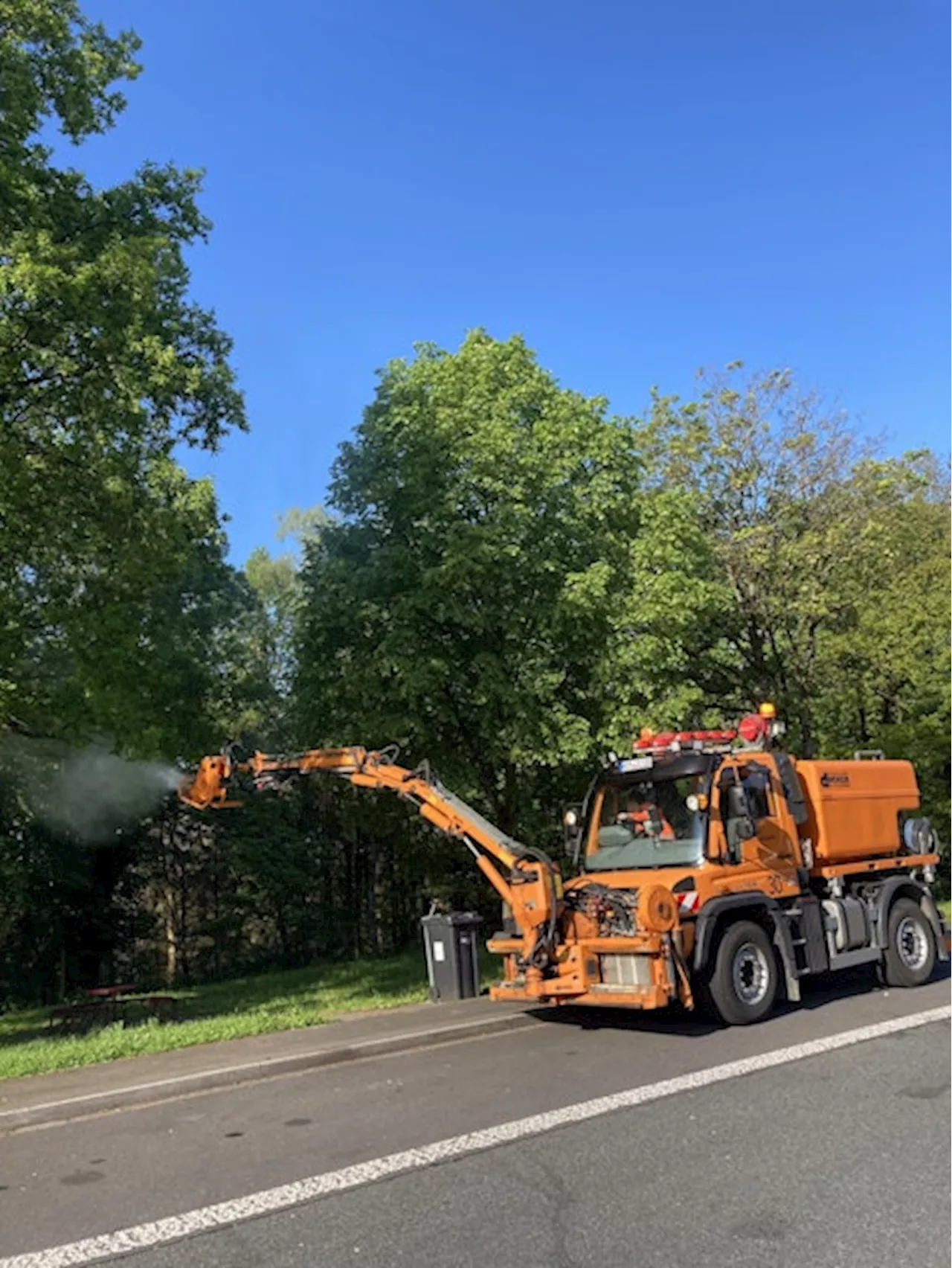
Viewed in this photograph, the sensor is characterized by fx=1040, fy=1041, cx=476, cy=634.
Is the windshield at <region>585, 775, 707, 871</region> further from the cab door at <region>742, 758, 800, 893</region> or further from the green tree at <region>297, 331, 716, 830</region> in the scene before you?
the green tree at <region>297, 331, 716, 830</region>

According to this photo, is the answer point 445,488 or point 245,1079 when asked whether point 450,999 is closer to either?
point 245,1079

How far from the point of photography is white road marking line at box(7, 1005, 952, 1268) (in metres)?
4.95

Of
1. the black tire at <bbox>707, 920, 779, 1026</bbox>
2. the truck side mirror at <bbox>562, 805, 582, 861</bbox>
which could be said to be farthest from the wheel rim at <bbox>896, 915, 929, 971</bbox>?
the truck side mirror at <bbox>562, 805, 582, 861</bbox>

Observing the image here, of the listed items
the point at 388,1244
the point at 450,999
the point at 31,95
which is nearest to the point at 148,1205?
the point at 388,1244

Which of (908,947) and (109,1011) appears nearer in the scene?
(908,947)

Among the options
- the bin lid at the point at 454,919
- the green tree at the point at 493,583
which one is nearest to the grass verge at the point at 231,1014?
the bin lid at the point at 454,919

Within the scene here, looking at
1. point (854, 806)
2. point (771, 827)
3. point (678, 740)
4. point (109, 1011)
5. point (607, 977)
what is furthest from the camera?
point (109, 1011)

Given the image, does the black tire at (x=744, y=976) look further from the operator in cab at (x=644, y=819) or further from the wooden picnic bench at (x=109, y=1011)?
the wooden picnic bench at (x=109, y=1011)

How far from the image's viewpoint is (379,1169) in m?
5.86

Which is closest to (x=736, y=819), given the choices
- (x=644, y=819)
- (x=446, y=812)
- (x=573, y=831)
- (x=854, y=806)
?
(x=644, y=819)

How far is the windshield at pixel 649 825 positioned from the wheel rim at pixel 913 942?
3.42m

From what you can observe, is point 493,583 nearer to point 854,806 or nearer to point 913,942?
point 854,806

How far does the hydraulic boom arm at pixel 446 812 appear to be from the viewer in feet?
32.6

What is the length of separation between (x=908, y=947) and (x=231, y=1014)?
27.0ft
